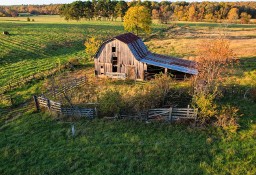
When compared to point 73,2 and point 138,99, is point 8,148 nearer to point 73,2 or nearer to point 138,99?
point 138,99

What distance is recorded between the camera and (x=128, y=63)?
27.9 m

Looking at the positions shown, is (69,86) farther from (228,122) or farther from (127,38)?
(228,122)

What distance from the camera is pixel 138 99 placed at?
65.5ft

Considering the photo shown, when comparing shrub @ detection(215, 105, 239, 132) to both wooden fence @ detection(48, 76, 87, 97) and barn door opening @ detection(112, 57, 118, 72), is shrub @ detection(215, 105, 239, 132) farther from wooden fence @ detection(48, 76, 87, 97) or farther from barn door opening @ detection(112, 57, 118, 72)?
barn door opening @ detection(112, 57, 118, 72)

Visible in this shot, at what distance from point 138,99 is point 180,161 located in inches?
304

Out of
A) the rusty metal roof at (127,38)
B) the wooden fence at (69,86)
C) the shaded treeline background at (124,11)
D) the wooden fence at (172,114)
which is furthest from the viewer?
the shaded treeline background at (124,11)

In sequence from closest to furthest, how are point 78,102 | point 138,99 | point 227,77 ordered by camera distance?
point 138,99, point 78,102, point 227,77

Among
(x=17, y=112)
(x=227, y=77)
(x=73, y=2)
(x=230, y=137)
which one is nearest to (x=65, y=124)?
(x=17, y=112)

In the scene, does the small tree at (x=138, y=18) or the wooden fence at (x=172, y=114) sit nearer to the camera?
the wooden fence at (x=172, y=114)

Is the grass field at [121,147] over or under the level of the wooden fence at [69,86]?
under

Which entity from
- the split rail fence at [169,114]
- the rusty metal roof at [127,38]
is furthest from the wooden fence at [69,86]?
the split rail fence at [169,114]

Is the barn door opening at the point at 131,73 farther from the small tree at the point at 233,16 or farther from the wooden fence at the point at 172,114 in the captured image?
the small tree at the point at 233,16

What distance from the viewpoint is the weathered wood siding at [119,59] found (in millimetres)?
27438

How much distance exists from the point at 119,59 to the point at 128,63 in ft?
4.07
